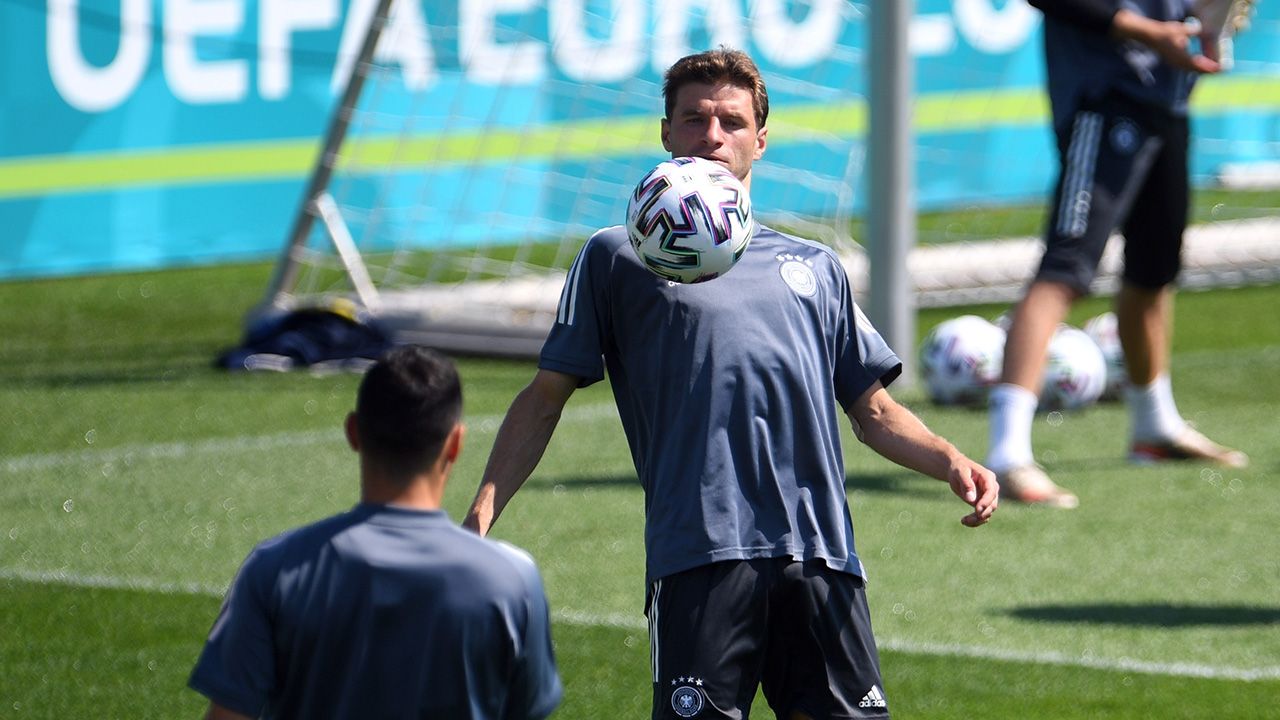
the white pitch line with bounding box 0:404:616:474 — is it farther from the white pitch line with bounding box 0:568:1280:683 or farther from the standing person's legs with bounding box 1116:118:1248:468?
the standing person's legs with bounding box 1116:118:1248:468

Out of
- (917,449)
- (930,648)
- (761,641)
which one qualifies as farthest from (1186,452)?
(761,641)

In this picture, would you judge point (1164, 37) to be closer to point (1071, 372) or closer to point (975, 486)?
point (1071, 372)

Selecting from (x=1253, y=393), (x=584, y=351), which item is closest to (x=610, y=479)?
(x=1253, y=393)

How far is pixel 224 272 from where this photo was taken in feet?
52.2

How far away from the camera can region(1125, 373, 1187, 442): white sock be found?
804 cm

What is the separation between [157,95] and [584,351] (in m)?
12.6

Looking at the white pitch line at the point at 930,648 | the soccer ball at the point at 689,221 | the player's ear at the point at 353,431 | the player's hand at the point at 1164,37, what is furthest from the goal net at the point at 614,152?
the player's ear at the point at 353,431

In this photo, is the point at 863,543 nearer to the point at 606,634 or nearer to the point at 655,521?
the point at 606,634

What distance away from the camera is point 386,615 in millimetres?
2742

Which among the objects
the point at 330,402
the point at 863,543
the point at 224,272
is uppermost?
the point at 863,543

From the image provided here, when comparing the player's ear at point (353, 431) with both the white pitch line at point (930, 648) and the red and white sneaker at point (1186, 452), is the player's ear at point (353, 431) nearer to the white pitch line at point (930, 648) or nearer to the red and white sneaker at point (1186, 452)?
the white pitch line at point (930, 648)

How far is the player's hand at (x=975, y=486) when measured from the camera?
3.61m

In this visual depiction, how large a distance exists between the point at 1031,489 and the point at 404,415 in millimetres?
4748

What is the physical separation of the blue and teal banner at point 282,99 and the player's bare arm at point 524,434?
1032cm
